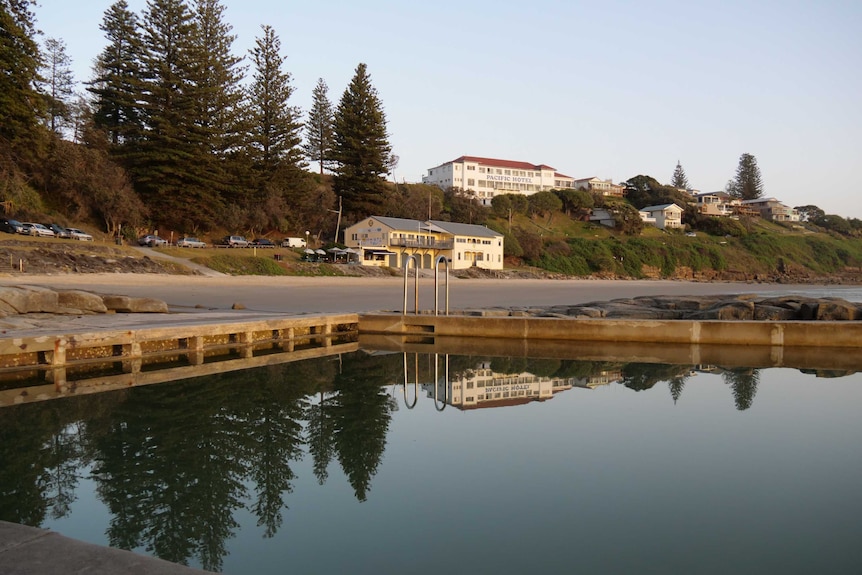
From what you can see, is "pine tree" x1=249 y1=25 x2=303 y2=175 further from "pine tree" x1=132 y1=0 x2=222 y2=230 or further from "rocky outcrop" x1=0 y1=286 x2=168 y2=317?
"rocky outcrop" x1=0 y1=286 x2=168 y2=317

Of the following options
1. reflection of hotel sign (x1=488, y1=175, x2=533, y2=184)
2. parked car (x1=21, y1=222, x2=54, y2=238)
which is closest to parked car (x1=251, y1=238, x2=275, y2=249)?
parked car (x1=21, y1=222, x2=54, y2=238)

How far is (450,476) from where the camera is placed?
18.3ft

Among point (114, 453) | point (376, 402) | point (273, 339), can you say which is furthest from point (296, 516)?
point (273, 339)

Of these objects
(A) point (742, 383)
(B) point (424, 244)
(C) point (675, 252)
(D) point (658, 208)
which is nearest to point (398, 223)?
(B) point (424, 244)

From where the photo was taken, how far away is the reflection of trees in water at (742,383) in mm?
8875

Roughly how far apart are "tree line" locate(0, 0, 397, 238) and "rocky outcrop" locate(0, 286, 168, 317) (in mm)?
33351

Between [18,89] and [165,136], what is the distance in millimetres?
9726

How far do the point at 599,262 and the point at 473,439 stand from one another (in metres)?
74.0

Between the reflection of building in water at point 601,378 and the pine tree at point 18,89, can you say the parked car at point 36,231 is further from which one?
the reflection of building in water at point 601,378

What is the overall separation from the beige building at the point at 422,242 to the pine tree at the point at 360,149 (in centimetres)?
421

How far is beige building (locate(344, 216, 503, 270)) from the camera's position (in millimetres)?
56469

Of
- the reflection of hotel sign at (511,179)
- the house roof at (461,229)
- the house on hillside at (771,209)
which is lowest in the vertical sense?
the house roof at (461,229)

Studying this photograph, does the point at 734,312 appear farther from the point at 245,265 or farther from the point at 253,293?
the point at 245,265

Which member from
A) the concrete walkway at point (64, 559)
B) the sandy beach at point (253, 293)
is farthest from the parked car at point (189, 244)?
the concrete walkway at point (64, 559)
